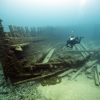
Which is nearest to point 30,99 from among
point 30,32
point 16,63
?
point 16,63

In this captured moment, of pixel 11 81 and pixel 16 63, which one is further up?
pixel 16 63

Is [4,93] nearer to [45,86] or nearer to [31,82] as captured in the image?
[31,82]

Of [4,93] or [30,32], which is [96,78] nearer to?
[4,93]

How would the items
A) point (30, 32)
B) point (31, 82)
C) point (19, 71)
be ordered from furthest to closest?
point (30, 32), point (31, 82), point (19, 71)

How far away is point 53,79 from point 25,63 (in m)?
2.21

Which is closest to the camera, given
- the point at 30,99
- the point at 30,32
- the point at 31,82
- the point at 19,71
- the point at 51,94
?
the point at 30,99

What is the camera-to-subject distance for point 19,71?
6848 millimetres

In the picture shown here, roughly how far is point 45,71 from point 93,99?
3404mm

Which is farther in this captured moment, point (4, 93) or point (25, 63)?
point (25, 63)

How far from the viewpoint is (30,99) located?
235 inches

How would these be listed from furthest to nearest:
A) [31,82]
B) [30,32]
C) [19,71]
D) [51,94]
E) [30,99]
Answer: [30,32]
[31,82]
[19,71]
[51,94]
[30,99]

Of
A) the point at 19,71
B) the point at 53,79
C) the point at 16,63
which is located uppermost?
the point at 16,63

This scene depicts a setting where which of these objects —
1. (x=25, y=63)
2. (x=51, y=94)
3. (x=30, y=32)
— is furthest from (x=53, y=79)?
(x=30, y=32)

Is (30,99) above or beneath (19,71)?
beneath
